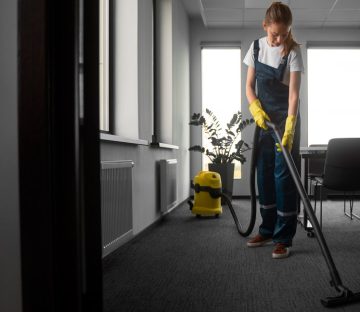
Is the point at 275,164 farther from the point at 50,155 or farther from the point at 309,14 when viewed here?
the point at 309,14

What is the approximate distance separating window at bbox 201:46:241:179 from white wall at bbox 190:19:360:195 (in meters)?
0.08

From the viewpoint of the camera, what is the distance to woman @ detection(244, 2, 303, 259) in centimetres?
203

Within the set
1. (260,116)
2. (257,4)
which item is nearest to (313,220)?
(260,116)

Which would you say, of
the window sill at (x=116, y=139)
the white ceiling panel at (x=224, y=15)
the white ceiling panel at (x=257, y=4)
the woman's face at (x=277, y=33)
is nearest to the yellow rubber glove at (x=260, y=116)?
the woman's face at (x=277, y=33)

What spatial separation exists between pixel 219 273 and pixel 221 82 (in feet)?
12.4

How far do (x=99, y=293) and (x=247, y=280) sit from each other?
36.8 inches

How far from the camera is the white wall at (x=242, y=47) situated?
5074mm

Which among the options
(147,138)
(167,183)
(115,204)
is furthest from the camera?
(167,183)

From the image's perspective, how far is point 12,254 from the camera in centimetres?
80

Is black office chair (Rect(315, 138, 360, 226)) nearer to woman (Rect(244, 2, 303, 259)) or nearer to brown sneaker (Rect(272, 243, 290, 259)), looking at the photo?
woman (Rect(244, 2, 303, 259))

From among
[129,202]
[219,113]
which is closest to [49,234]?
[129,202]

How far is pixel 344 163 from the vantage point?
Result: 2.40 meters

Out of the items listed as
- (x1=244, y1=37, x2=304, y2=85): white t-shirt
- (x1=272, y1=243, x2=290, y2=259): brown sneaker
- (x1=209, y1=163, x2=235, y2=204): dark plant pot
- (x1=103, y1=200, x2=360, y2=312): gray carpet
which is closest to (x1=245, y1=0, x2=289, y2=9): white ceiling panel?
(x1=209, y1=163, x2=235, y2=204): dark plant pot

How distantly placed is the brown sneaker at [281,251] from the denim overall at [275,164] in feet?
0.09
